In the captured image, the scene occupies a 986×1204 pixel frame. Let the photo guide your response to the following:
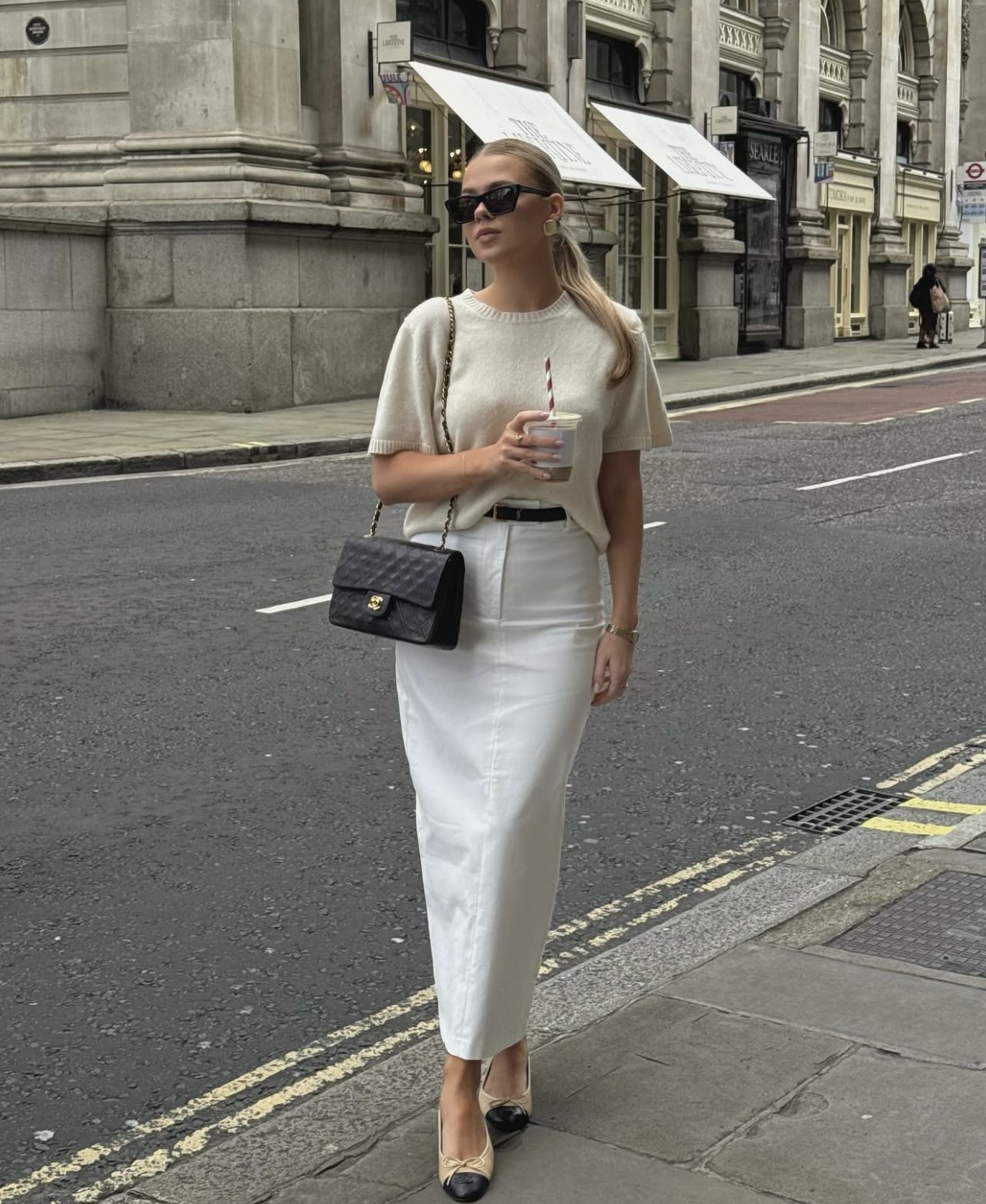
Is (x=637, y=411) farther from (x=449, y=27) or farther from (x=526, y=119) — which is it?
(x=449, y=27)

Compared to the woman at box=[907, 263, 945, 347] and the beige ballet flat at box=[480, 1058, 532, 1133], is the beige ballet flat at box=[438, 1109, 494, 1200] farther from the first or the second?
the woman at box=[907, 263, 945, 347]

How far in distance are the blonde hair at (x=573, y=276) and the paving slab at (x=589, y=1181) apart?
4.66 ft

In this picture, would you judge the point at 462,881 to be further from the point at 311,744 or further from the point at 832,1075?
Result: the point at 311,744

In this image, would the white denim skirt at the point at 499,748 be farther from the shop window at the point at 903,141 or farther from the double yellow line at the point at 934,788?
the shop window at the point at 903,141

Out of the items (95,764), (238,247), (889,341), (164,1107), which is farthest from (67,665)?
(889,341)

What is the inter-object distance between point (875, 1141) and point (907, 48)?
4496 centimetres

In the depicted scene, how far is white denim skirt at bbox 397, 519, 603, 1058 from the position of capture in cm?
328

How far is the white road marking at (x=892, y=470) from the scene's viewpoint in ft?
47.5

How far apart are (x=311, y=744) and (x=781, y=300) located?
1241 inches

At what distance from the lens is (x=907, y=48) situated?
44.5m

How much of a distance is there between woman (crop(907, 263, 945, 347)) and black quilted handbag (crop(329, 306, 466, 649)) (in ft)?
115

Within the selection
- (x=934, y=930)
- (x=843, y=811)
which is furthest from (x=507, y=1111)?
(x=843, y=811)

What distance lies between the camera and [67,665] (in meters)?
7.64

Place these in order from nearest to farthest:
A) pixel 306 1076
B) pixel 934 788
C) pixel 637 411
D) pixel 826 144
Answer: pixel 637 411 → pixel 306 1076 → pixel 934 788 → pixel 826 144
